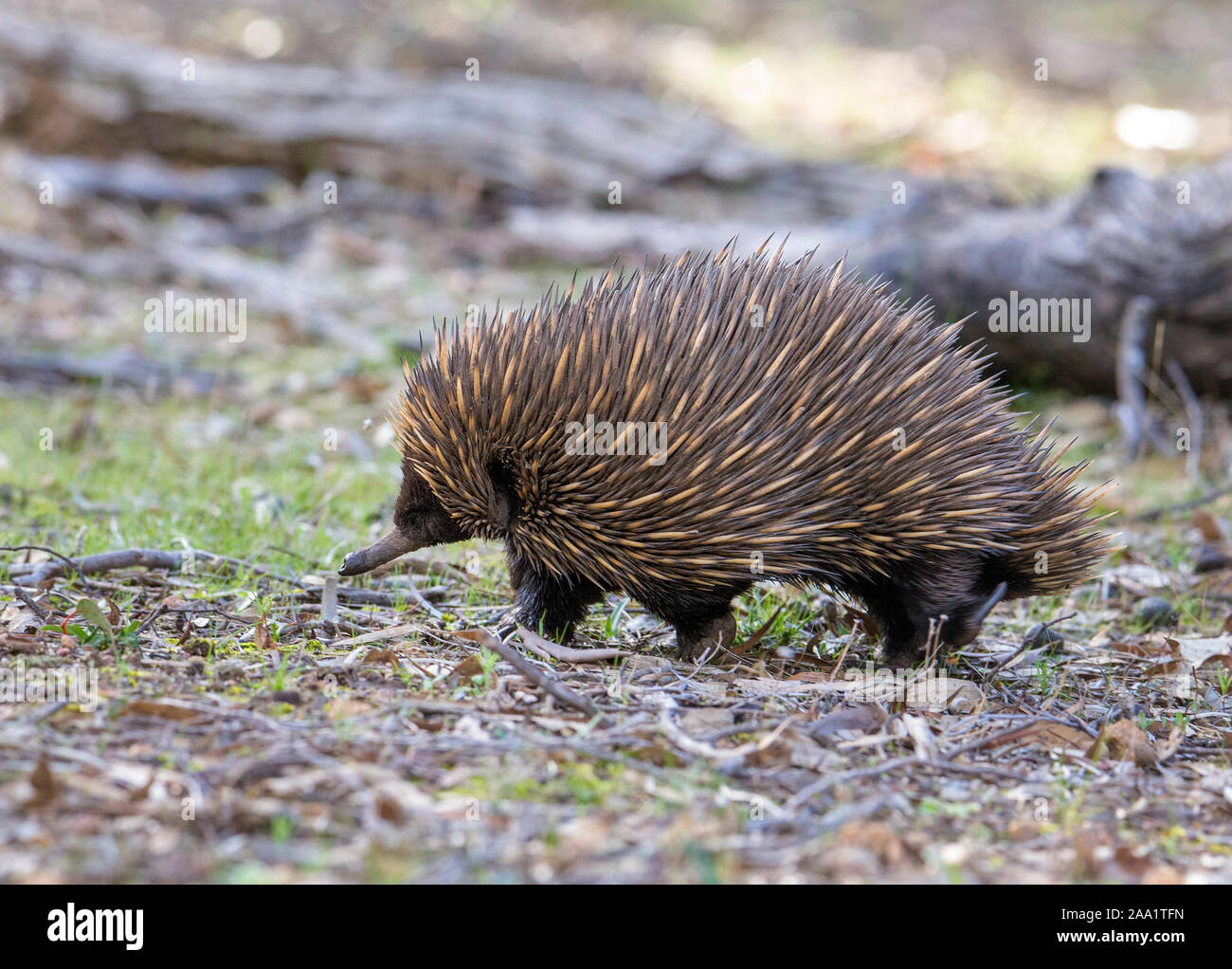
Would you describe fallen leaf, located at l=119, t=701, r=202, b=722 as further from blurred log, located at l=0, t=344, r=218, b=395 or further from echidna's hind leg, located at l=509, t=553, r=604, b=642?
blurred log, located at l=0, t=344, r=218, b=395

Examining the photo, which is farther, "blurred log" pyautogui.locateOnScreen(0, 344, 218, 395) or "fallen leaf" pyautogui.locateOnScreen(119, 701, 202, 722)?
"blurred log" pyautogui.locateOnScreen(0, 344, 218, 395)

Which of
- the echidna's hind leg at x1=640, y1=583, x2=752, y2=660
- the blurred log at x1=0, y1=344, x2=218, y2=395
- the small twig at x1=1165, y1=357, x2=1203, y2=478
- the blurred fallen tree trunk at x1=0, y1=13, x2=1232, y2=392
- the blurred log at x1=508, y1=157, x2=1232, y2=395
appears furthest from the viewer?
the blurred fallen tree trunk at x1=0, y1=13, x2=1232, y2=392

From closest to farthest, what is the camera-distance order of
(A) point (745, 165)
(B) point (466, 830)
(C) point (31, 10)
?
(B) point (466, 830), (A) point (745, 165), (C) point (31, 10)

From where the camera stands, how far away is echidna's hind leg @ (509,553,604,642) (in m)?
4.07

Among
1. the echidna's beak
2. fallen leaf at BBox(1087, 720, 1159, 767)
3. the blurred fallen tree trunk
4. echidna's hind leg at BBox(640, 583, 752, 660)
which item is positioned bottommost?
fallen leaf at BBox(1087, 720, 1159, 767)

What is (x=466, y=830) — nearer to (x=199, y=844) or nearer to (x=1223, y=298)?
(x=199, y=844)

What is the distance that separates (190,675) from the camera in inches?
134

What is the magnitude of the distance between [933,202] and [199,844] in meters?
6.55

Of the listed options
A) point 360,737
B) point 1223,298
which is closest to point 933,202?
point 1223,298

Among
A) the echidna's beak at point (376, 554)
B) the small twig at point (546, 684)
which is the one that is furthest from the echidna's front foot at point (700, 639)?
the echidna's beak at point (376, 554)

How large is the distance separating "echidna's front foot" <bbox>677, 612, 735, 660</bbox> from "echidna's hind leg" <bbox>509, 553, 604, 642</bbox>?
312mm

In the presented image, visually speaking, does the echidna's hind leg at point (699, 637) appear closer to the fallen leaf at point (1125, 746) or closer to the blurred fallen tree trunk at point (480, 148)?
the fallen leaf at point (1125, 746)

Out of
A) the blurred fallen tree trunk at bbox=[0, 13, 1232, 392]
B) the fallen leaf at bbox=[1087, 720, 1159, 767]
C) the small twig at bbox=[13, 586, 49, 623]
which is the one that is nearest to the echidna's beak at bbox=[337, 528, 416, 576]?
the small twig at bbox=[13, 586, 49, 623]

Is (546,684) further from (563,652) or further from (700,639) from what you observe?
(700,639)
